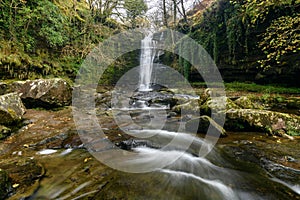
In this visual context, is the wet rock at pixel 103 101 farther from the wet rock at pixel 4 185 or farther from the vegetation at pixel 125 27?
the wet rock at pixel 4 185

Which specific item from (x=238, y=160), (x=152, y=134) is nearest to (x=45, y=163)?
(x=152, y=134)

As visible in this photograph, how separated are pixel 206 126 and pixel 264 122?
134cm

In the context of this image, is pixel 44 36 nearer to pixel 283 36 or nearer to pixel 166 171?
pixel 166 171

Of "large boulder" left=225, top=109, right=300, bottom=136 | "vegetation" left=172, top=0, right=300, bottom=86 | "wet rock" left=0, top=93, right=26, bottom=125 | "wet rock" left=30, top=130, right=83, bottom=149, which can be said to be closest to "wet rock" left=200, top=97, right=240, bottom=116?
"large boulder" left=225, top=109, right=300, bottom=136

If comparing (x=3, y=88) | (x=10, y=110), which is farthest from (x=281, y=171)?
(x=3, y=88)

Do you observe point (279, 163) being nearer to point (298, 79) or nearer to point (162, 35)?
point (298, 79)

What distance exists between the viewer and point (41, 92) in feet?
20.3

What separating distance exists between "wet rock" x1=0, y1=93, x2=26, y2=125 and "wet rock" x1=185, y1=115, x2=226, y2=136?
4.38 meters

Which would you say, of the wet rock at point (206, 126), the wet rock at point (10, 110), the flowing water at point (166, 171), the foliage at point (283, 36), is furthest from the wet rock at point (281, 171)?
the wet rock at point (10, 110)

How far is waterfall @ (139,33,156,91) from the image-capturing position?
51.8 feet

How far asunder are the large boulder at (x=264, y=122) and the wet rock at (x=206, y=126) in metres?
0.48

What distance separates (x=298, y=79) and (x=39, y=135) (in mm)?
11585

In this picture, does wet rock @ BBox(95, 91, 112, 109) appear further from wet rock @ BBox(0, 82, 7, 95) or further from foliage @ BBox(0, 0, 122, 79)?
wet rock @ BBox(0, 82, 7, 95)

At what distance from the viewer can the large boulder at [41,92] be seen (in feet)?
19.8
